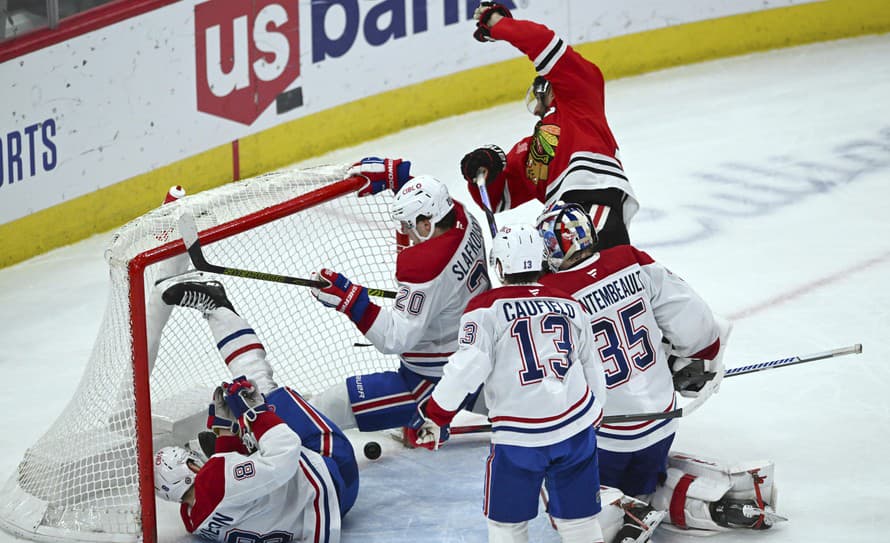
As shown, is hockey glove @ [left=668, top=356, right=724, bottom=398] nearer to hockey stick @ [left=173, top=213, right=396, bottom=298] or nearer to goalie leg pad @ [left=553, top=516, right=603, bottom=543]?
goalie leg pad @ [left=553, top=516, right=603, bottom=543]

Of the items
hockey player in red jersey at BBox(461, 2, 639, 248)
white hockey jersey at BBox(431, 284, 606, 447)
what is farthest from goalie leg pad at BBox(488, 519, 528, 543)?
hockey player in red jersey at BBox(461, 2, 639, 248)

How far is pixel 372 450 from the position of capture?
13.8 ft

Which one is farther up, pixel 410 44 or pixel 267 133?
pixel 410 44

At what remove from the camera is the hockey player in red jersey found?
13.8ft

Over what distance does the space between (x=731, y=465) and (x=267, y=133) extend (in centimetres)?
361

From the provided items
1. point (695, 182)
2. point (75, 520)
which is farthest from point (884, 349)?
point (75, 520)

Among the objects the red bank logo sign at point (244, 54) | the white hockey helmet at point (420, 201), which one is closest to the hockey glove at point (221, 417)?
the white hockey helmet at point (420, 201)

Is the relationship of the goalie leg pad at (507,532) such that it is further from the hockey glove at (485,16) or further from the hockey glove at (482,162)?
the hockey glove at (485,16)

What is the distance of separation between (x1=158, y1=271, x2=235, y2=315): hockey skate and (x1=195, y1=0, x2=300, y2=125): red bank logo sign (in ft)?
8.89

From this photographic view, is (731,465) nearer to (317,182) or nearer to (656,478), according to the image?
(656,478)

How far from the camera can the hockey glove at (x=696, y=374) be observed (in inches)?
156

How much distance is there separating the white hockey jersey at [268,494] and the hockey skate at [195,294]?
0.40m

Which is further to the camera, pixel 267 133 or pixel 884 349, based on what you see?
pixel 267 133

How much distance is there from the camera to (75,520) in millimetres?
3785
